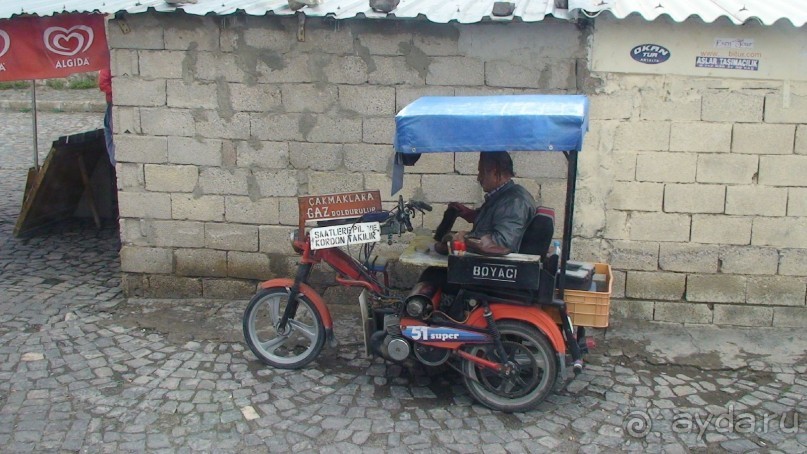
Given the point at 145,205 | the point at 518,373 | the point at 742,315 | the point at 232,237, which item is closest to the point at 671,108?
the point at 742,315

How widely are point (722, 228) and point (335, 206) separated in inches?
125

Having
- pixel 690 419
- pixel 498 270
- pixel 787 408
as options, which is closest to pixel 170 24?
pixel 498 270

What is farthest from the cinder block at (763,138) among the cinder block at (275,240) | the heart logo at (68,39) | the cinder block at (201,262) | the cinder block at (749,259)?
the heart logo at (68,39)

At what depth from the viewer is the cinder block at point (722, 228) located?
6441 mm

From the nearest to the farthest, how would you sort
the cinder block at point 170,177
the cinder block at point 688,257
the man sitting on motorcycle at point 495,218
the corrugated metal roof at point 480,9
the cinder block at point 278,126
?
1. the man sitting on motorcycle at point 495,218
2. the corrugated metal roof at point 480,9
3. the cinder block at point 688,257
4. the cinder block at point 278,126
5. the cinder block at point 170,177

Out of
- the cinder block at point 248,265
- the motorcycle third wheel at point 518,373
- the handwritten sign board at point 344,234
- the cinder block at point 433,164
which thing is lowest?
the motorcycle third wheel at point 518,373

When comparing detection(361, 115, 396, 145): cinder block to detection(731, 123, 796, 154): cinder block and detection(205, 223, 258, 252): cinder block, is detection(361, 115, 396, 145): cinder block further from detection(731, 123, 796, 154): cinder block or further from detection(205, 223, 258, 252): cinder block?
detection(731, 123, 796, 154): cinder block

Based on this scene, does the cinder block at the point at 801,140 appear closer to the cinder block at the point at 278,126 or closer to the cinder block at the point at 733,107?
the cinder block at the point at 733,107

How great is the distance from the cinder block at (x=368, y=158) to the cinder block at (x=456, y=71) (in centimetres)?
72

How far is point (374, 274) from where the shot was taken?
226 inches

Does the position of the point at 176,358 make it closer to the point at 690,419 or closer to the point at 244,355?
the point at 244,355

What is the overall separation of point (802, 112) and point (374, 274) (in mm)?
3552

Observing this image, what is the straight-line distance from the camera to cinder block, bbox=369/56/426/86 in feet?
21.4

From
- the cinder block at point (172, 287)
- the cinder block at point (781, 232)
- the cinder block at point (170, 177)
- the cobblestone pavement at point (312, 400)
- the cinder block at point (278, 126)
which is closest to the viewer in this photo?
the cobblestone pavement at point (312, 400)
